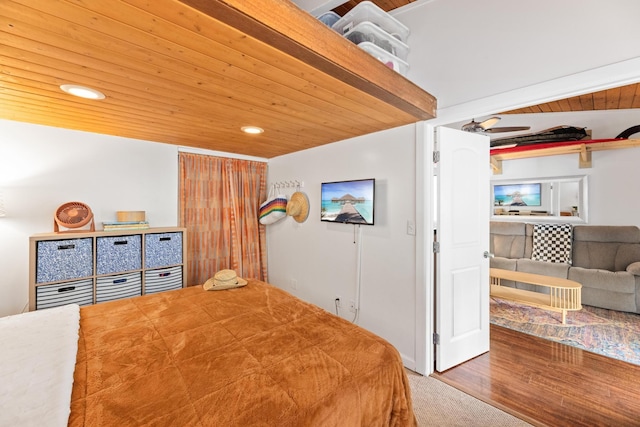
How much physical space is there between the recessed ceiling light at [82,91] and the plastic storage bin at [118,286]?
160 centimetres

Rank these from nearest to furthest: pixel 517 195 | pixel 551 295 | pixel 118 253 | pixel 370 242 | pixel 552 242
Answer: pixel 118 253 < pixel 370 242 < pixel 551 295 < pixel 552 242 < pixel 517 195

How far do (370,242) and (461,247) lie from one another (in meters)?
0.81

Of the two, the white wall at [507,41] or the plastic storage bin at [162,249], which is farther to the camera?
the plastic storage bin at [162,249]

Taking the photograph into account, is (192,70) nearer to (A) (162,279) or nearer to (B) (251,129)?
(B) (251,129)

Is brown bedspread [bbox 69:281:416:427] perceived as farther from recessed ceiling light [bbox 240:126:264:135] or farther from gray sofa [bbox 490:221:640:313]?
gray sofa [bbox 490:221:640:313]

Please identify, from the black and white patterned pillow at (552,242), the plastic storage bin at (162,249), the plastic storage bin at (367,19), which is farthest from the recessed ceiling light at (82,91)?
the black and white patterned pillow at (552,242)

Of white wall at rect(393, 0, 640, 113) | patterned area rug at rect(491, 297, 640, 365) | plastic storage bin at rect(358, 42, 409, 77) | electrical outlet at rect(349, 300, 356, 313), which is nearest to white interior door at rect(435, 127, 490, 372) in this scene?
white wall at rect(393, 0, 640, 113)

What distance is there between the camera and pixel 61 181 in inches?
106

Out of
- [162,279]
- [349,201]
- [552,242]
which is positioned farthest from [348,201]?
[552,242]

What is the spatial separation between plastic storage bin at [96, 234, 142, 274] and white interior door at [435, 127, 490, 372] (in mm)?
2826

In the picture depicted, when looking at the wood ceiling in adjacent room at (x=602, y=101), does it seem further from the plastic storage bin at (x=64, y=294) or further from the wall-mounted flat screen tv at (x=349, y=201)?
the plastic storage bin at (x=64, y=294)

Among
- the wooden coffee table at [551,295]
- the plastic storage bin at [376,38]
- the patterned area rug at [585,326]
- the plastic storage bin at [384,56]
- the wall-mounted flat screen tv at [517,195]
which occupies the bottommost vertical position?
the patterned area rug at [585,326]

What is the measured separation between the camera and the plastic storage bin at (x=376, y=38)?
1.78 m

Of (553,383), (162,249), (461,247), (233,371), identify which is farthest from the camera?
(162,249)
